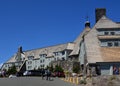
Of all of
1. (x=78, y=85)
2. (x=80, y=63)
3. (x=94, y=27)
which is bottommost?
(x=78, y=85)

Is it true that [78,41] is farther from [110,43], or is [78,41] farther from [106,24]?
[110,43]

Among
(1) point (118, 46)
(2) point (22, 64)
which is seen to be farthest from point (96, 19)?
(2) point (22, 64)

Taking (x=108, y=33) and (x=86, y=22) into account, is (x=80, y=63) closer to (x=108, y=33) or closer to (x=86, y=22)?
(x=108, y=33)

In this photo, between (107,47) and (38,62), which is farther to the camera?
(38,62)

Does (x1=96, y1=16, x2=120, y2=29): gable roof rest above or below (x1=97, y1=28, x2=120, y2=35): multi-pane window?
above

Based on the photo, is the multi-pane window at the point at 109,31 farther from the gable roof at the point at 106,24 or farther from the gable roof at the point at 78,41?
the gable roof at the point at 78,41

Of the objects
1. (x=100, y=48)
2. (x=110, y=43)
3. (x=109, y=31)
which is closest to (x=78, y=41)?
(x=109, y=31)

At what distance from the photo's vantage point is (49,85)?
43281 millimetres

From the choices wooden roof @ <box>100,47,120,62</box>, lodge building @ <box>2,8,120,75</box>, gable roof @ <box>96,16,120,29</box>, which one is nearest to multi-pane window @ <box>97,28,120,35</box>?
lodge building @ <box>2,8,120,75</box>

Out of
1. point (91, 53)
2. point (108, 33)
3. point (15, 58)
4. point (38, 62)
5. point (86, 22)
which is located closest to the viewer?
point (91, 53)

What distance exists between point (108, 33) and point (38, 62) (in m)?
65.1

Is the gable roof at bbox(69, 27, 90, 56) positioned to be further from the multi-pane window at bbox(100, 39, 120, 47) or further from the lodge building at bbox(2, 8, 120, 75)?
the multi-pane window at bbox(100, 39, 120, 47)

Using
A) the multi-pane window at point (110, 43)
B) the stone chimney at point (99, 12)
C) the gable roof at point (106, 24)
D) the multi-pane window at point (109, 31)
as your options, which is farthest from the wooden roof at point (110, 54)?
the stone chimney at point (99, 12)

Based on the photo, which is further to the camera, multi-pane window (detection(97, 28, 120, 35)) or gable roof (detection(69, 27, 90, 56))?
gable roof (detection(69, 27, 90, 56))
